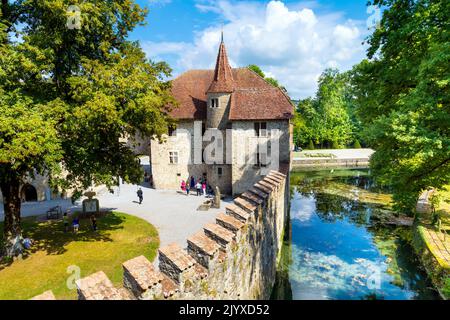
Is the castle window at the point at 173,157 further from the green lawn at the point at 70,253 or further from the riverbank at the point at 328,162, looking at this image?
the riverbank at the point at 328,162

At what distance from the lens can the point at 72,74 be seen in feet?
46.1

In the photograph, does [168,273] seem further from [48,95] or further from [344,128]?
[344,128]

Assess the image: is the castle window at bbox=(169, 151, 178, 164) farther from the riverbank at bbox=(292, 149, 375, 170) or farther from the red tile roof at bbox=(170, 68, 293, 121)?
the riverbank at bbox=(292, 149, 375, 170)

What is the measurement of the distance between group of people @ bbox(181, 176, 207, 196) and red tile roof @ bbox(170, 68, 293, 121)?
6.74 m

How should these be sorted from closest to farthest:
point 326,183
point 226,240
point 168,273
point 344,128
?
point 168,273 → point 226,240 → point 326,183 → point 344,128

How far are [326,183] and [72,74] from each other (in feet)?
114

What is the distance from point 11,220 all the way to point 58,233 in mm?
3953

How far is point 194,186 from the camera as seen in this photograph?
3028 centimetres

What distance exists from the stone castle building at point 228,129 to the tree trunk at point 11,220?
15984mm

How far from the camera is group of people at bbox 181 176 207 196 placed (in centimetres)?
2756

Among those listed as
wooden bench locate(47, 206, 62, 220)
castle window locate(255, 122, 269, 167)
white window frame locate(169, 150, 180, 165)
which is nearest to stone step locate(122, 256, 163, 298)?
wooden bench locate(47, 206, 62, 220)

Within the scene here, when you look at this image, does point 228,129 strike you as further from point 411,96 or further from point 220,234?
point 220,234

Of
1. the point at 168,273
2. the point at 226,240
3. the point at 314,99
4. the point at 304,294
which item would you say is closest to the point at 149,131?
the point at 226,240

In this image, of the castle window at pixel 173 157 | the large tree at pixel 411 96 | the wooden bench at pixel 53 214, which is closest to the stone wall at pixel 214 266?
the large tree at pixel 411 96
